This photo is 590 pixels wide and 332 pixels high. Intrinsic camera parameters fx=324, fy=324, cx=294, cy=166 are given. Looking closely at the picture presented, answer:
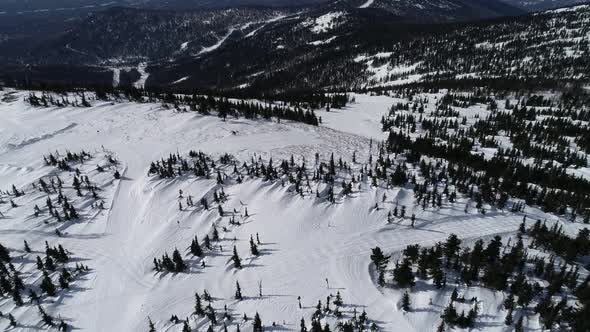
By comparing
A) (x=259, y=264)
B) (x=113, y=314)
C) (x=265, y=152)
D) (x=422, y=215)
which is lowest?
(x=113, y=314)

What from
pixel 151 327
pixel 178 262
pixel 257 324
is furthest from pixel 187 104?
pixel 257 324

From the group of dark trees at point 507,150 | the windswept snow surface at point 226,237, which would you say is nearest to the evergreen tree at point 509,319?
the windswept snow surface at point 226,237

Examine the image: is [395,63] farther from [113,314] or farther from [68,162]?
[113,314]

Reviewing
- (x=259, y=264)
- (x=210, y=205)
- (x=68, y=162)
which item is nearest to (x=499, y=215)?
(x=259, y=264)

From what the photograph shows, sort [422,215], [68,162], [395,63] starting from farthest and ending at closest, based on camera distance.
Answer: [395,63], [68,162], [422,215]

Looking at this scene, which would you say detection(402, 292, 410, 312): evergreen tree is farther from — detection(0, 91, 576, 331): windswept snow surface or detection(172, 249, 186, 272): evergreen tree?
detection(172, 249, 186, 272): evergreen tree

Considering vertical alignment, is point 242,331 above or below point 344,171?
below

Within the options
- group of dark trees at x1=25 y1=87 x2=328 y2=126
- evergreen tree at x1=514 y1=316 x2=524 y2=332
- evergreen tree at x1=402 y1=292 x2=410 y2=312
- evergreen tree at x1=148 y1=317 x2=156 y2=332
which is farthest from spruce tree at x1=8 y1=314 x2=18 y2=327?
group of dark trees at x1=25 y1=87 x2=328 y2=126

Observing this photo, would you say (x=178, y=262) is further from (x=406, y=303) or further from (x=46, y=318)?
(x=406, y=303)
